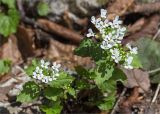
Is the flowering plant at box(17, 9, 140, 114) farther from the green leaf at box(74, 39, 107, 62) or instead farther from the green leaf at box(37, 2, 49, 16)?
the green leaf at box(37, 2, 49, 16)

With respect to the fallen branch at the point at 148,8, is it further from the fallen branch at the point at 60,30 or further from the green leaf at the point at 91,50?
the green leaf at the point at 91,50

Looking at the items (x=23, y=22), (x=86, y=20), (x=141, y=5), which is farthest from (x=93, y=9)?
(x=23, y=22)

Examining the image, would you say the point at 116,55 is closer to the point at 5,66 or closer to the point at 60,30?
the point at 5,66

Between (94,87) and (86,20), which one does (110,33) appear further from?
(86,20)

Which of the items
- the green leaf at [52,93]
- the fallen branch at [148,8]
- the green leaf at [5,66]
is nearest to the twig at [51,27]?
the fallen branch at [148,8]

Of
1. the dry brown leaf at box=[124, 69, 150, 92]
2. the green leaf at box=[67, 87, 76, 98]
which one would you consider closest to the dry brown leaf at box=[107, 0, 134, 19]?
the dry brown leaf at box=[124, 69, 150, 92]
